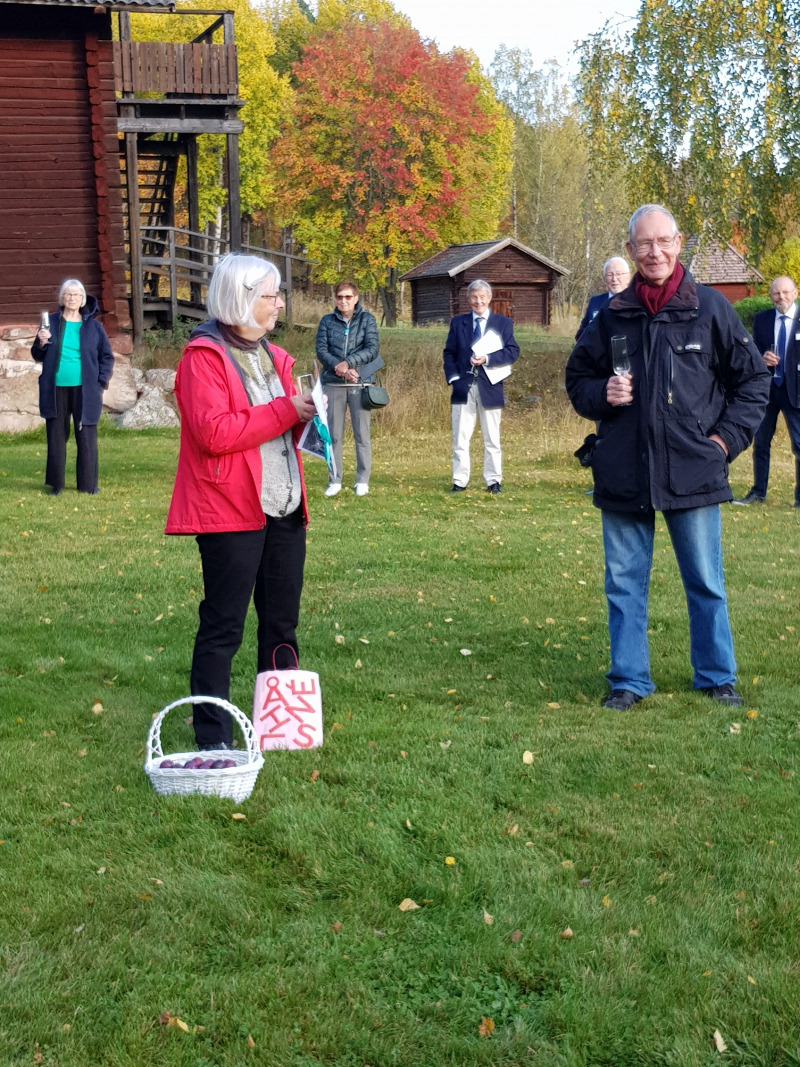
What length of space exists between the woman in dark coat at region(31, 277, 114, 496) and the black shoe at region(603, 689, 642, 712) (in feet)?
24.8

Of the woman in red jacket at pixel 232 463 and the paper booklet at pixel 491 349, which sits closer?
the woman in red jacket at pixel 232 463

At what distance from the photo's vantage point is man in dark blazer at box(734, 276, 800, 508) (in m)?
11.5

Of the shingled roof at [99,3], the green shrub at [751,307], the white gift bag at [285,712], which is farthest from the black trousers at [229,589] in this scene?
the green shrub at [751,307]

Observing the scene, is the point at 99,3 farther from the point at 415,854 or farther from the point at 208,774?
the point at 415,854

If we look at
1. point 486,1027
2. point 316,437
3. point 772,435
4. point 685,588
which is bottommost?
point 486,1027

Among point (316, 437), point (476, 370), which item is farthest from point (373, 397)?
point (316, 437)

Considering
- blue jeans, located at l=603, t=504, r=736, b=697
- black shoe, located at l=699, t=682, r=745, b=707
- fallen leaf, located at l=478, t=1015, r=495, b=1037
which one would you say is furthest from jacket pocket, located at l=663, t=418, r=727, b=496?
fallen leaf, located at l=478, t=1015, r=495, b=1037

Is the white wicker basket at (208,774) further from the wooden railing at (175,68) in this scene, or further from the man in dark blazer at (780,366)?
the wooden railing at (175,68)

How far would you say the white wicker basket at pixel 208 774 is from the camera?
4.32 meters

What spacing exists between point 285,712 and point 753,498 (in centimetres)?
818

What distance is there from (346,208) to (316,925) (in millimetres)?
47458

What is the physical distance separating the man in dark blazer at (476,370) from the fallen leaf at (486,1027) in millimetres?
9461

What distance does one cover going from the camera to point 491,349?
480 inches

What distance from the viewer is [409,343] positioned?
29.8 metres
